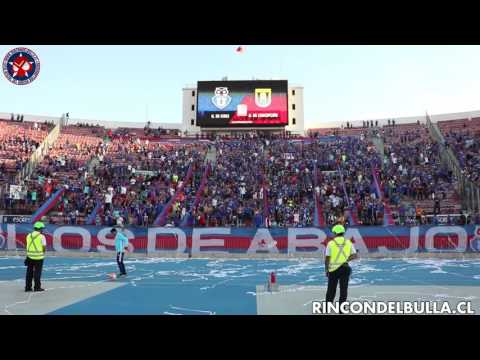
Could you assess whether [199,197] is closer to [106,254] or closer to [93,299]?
[106,254]

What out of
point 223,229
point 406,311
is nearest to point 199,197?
point 223,229

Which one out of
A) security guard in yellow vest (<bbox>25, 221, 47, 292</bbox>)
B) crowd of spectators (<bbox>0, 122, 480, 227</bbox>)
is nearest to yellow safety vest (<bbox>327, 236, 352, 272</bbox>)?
security guard in yellow vest (<bbox>25, 221, 47, 292</bbox>)

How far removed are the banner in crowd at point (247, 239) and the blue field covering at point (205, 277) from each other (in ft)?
4.55

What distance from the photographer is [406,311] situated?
359 inches

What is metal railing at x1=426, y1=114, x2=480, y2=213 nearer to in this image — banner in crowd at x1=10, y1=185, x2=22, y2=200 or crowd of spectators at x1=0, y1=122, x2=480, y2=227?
crowd of spectators at x1=0, y1=122, x2=480, y2=227

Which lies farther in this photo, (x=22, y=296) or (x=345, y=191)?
(x=345, y=191)

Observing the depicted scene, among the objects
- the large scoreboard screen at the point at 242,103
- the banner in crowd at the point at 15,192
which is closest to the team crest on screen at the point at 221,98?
the large scoreboard screen at the point at 242,103

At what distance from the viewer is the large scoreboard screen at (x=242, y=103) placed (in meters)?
50.8

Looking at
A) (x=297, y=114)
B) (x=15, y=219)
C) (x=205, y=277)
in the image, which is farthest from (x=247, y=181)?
(x=297, y=114)

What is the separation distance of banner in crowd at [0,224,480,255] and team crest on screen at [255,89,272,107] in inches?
1202

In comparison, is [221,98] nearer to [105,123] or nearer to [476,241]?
Result: [105,123]

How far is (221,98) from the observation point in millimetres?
51219

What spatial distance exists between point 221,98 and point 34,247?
41082 mm
